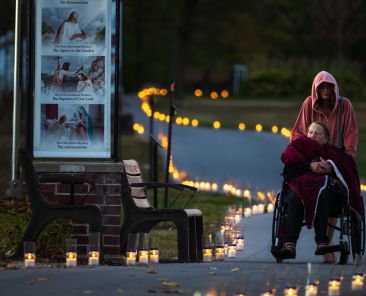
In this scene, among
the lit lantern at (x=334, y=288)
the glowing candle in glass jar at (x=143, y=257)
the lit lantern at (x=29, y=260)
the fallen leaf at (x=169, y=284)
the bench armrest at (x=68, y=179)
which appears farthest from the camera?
the bench armrest at (x=68, y=179)

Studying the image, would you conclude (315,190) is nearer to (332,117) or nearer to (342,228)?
(342,228)

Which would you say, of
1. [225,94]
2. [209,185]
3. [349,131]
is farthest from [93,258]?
[225,94]

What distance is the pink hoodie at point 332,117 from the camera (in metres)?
12.4

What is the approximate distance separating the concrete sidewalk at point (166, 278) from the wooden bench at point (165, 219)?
31 centimetres

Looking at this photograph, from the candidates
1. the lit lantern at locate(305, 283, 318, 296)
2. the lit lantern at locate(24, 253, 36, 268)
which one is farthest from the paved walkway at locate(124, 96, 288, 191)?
the lit lantern at locate(305, 283, 318, 296)

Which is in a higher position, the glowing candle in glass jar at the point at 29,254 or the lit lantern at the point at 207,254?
the glowing candle in glass jar at the point at 29,254

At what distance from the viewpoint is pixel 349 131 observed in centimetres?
1234

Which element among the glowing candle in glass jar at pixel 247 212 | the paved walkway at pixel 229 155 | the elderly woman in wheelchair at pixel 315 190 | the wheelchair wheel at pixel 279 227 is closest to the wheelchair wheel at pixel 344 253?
the elderly woman in wheelchair at pixel 315 190

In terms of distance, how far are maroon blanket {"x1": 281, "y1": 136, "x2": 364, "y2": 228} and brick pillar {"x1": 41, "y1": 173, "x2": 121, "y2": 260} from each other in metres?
1.45

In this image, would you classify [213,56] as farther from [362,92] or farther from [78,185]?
[78,185]

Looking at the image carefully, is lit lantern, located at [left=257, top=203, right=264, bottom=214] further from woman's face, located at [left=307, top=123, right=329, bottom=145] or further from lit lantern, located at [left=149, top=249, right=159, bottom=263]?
lit lantern, located at [left=149, top=249, right=159, bottom=263]

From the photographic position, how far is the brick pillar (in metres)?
12.1

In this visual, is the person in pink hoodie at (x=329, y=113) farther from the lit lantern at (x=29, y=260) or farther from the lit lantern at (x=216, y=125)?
the lit lantern at (x=216, y=125)

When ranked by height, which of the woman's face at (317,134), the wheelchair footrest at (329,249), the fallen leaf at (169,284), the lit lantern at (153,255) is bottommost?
the lit lantern at (153,255)
